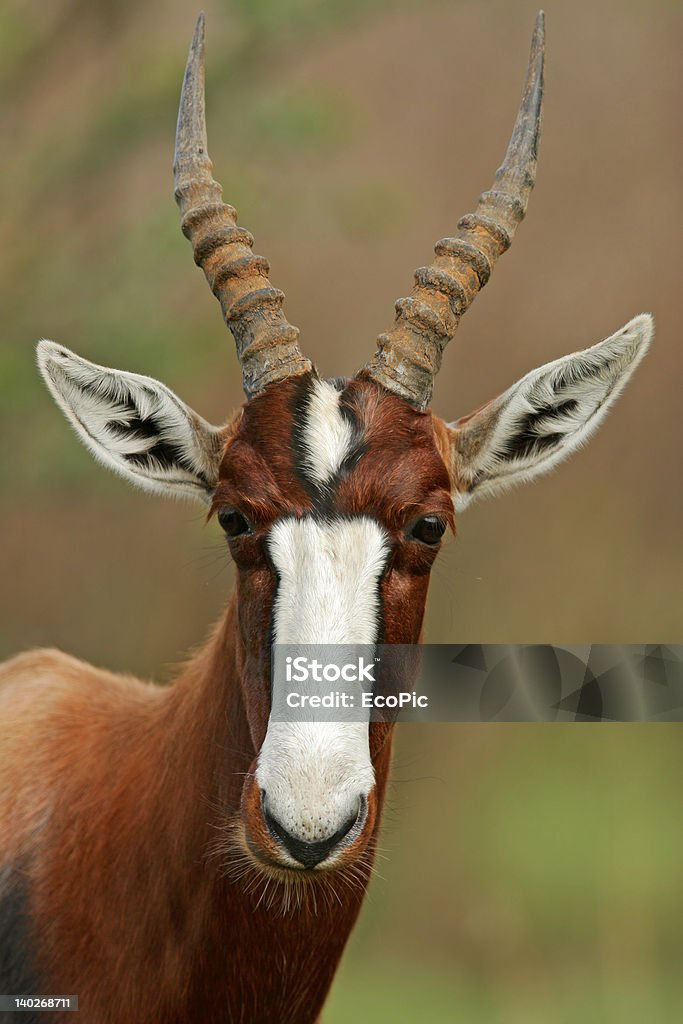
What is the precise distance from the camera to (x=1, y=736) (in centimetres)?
475

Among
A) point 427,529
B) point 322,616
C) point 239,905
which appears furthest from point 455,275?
point 239,905

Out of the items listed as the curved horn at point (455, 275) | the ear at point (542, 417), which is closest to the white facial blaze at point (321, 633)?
the curved horn at point (455, 275)

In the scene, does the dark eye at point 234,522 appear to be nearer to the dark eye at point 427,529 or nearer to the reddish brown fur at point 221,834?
the reddish brown fur at point 221,834

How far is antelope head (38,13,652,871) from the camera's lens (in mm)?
3221

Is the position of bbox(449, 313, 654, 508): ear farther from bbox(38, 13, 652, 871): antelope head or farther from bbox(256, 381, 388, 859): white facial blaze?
bbox(256, 381, 388, 859): white facial blaze

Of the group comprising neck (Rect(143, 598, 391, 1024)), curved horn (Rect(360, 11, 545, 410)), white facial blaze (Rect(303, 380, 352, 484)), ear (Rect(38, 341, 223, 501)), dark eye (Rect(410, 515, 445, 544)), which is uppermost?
curved horn (Rect(360, 11, 545, 410))

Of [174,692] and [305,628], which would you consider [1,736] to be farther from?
[305,628]

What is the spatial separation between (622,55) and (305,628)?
9.59 m

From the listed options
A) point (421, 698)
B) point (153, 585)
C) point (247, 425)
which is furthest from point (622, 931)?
point (247, 425)

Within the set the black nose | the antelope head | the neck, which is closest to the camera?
the black nose

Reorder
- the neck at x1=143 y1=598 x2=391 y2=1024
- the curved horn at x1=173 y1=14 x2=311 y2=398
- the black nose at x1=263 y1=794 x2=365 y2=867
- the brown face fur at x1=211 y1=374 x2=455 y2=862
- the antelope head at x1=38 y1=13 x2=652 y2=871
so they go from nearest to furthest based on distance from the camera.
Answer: the black nose at x1=263 y1=794 x2=365 y2=867
the antelope head at x1=38 y1=13 x2=652 y2=871
the brown face fur at x1=211 y1=374 x2=455 y2=862
the neck at x1=143 y1=598 x2=391 y2=1024
the curved horn at x1=173 y1=14 x2=311 y2=398

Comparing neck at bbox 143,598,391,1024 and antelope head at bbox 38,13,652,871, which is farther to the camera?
neck at bbox 143,598,391,1024

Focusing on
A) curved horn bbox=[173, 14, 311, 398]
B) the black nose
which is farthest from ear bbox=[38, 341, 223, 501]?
the black nose

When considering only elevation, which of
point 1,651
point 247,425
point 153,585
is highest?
point 153,585
